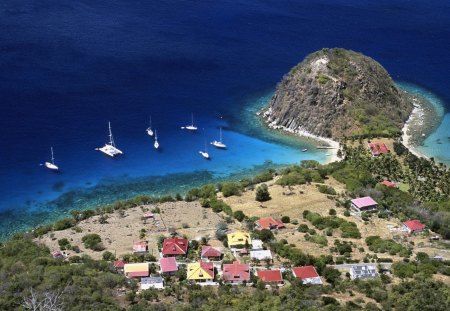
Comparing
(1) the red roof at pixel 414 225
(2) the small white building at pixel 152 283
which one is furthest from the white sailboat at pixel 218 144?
(2) the small white building at pixel 152 283

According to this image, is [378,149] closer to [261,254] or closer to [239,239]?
[239,239]

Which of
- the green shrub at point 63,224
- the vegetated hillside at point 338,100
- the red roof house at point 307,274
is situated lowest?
the green shrub at point 63,224

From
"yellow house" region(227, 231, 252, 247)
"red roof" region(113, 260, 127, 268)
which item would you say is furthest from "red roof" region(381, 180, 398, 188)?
"red roof" region(113, 260, 127, 268)

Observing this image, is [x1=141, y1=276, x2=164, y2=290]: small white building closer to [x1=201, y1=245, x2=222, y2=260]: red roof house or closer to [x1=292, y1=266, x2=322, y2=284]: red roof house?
[x1=201, y1=245, x2=222, y2=260]: red roof house

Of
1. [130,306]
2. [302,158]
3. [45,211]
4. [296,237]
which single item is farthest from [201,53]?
[130,306]

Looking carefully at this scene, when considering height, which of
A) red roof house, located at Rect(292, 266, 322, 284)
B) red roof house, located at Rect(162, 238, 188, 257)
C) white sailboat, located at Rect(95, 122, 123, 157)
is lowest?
red roof house, located at Rect(162, 238, 188, 257)

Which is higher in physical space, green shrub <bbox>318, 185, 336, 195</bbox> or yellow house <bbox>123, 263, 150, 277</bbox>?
green shrub <bbox>318, 185, 336, 195</bbox>

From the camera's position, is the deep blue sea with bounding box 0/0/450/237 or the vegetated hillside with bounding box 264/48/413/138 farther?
the vegetated hillside with bounding box 264/48/413/138

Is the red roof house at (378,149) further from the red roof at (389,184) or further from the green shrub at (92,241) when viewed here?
the green shrub at (92,241)
